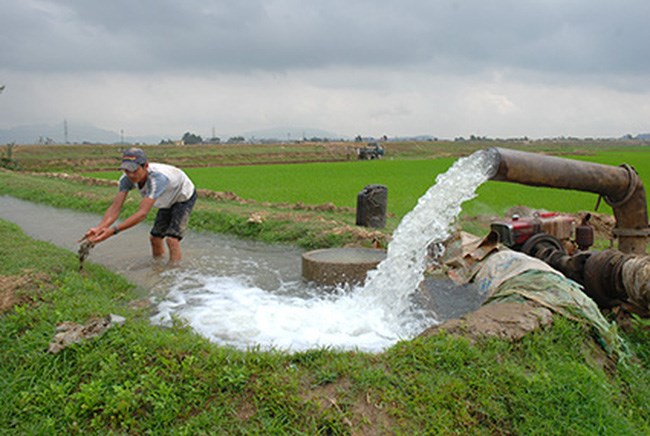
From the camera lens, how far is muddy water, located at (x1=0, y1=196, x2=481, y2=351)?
4008mm

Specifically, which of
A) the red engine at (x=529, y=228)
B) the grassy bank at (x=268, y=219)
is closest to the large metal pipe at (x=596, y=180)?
the red engine at (x=529, y=228)

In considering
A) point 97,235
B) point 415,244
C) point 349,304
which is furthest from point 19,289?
point 415,244

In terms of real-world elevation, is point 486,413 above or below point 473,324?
below

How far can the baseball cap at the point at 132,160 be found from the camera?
5.21m

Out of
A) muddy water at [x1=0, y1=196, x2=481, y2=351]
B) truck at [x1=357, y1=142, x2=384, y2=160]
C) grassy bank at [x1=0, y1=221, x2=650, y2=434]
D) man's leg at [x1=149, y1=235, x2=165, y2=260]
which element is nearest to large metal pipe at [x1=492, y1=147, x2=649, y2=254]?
grassy bank at [x1=0, y1=221, x2=650, y2=434]

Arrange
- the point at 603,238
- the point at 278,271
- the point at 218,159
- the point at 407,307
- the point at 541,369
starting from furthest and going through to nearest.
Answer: the point at 218,159, the point at 603,238, the point at 278,271, the point at 407,307, the point at 541,369

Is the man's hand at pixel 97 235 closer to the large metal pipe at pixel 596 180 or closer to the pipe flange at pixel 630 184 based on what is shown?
the large metal pipe at pixel 596 180

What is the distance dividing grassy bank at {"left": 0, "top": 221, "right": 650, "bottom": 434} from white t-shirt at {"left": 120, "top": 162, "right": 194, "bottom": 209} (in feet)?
8.03

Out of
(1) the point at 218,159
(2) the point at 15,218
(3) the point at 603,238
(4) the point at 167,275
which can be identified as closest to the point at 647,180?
(3) the point at 603,238

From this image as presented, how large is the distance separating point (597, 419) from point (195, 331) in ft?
9.21

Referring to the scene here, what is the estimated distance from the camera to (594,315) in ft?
10.8

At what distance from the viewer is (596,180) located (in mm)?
4094

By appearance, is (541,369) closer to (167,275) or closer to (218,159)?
(167,275)

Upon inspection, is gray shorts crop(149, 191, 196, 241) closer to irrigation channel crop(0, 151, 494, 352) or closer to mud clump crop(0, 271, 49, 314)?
irrigation channel crop(0, 151, 494, 352)
